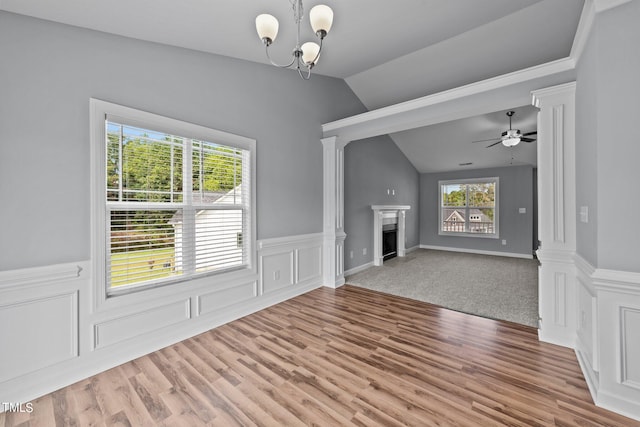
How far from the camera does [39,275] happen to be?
1817 mm

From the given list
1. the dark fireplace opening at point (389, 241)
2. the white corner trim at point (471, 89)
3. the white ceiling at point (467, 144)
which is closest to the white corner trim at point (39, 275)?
the white corner trim at point (471, 89)

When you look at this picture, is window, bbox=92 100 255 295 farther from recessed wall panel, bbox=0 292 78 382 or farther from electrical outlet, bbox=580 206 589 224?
electrical outlet, bbox=580 206 589 224

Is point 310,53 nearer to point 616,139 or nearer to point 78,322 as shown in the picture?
point 616,139

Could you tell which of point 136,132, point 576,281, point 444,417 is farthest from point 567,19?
point 136,132

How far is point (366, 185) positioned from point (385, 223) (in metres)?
1.21

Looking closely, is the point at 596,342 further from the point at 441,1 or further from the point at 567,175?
the point at 441,1

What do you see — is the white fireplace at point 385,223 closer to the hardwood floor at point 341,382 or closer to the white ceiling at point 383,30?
the white ceiling at point 383,30

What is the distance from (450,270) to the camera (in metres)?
5.31

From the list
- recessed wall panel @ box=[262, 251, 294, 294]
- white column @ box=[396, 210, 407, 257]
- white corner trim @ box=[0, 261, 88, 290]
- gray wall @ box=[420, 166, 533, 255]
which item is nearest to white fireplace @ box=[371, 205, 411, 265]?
white column @ box=[396, 210, 407, 257]

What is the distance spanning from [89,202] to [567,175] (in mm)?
4034

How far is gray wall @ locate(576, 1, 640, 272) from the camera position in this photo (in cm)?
162

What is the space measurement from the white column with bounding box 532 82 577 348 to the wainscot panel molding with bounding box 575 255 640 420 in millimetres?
626

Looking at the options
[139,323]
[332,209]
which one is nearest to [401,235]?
[332,209]

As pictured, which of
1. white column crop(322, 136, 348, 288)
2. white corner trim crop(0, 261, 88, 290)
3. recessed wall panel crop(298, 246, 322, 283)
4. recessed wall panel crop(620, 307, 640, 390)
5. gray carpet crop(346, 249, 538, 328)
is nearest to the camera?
recessed wall panel crop(620, 307, 640, 390)
